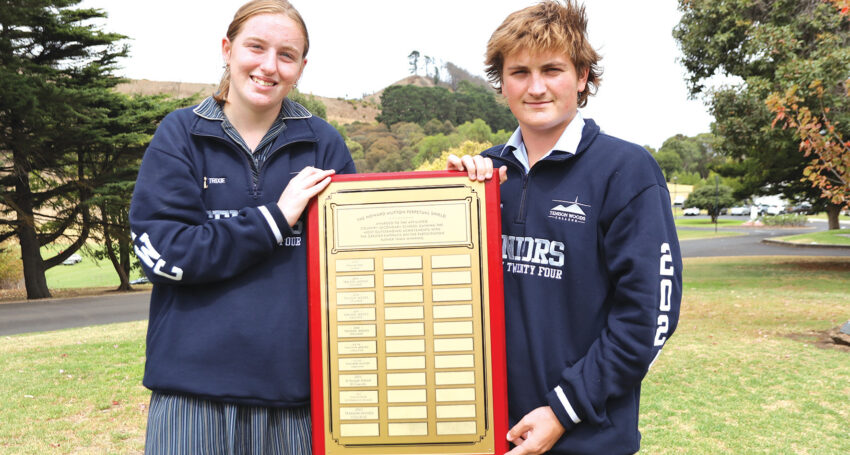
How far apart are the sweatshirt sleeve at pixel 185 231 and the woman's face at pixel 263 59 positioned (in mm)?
311

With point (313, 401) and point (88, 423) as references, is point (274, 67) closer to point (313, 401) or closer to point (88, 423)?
point (313, 401)

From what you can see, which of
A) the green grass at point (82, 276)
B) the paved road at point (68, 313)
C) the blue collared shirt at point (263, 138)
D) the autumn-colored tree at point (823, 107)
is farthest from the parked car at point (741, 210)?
the blue collared shirt at point (263, 138)

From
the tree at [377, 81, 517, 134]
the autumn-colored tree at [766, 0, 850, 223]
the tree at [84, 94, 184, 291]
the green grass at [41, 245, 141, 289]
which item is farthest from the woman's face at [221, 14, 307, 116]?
the tree at [377, 81, 517, 134]

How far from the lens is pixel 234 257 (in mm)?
1941

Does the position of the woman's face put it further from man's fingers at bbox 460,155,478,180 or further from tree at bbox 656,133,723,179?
tree at bbox 656,133,723,179

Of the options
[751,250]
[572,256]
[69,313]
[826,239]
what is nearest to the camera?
[572,256]

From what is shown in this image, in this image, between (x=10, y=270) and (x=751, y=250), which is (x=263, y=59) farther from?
(x=10, y=270)

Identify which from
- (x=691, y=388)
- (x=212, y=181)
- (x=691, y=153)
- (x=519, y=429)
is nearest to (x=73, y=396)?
(x=212, y=181)

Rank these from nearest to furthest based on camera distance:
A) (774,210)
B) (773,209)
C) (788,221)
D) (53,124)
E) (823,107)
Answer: (823,107) < (53,124) < (788,221) < (774,210) < (773,209)

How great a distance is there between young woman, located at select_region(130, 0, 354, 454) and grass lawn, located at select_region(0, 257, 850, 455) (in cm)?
386

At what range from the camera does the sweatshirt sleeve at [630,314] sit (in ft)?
6.17

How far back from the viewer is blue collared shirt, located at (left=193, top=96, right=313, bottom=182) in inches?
82.6

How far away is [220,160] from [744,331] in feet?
33.2

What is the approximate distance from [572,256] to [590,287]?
0.11 m
